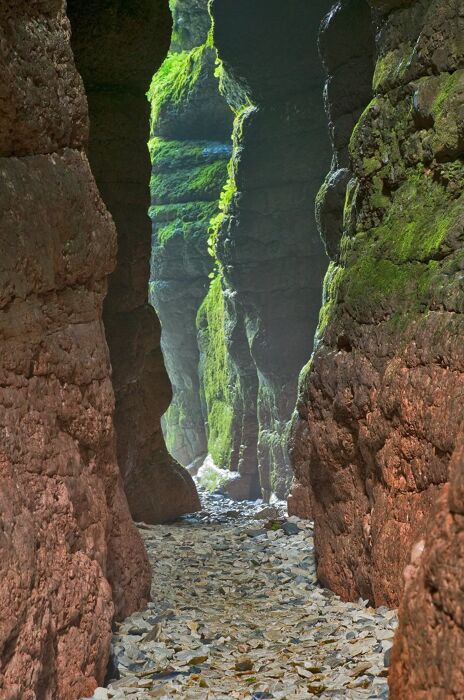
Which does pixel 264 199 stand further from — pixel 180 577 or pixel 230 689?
pixel 230 689

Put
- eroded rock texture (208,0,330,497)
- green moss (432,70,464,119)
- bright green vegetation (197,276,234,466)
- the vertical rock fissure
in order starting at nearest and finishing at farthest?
1. green moss (432,70,464,119)
2. eroded rock texture (208,0,330,497)
3. the vertical rock fissure
4. bright green vegetation (197,276,234,466)

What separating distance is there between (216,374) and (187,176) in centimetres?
744

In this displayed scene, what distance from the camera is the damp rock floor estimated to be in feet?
15.4

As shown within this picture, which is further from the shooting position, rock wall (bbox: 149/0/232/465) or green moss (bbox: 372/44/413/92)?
rock wall (bbox: 149/0/232/465)

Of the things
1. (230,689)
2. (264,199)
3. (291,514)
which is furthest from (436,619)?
(264,199)

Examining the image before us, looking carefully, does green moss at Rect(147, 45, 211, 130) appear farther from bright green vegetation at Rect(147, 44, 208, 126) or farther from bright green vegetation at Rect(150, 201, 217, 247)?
bright green vegetation at Rect(150, 201, 217, 247)

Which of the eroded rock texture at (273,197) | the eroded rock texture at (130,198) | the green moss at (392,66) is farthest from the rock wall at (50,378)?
the eroded rock texture at (273,197)

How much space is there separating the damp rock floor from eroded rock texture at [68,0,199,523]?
4.03 m

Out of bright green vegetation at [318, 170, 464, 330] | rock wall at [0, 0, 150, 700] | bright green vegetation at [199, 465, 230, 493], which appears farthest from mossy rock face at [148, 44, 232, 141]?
rock wall at [0, 0, 150, 700]

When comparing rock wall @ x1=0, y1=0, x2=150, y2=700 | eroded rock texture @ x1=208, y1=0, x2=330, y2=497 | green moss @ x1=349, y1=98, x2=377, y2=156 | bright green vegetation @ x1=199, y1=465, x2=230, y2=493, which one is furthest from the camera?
bright green vegetation @ x1=199, y1=465, x2=230, y2=493

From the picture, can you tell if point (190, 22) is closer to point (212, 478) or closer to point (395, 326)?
point (212, 478)

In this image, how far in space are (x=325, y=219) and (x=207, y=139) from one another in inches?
719

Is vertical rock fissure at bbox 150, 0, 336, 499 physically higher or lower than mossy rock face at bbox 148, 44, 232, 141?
lower

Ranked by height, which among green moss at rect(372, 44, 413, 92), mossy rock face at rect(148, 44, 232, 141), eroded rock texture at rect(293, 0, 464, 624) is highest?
mossy rock face at rect(148, 44, 232, 141)
